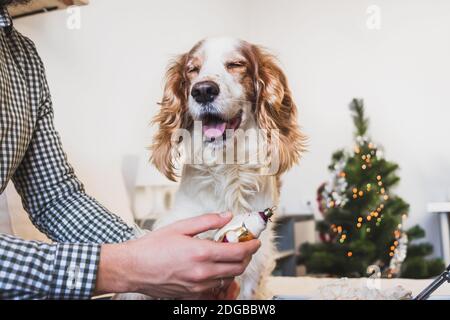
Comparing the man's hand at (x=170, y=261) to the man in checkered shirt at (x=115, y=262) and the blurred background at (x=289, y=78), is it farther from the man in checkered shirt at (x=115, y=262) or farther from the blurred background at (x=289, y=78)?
the blurred background at (x=289, y=78)

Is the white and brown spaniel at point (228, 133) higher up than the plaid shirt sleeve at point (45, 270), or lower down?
higher up

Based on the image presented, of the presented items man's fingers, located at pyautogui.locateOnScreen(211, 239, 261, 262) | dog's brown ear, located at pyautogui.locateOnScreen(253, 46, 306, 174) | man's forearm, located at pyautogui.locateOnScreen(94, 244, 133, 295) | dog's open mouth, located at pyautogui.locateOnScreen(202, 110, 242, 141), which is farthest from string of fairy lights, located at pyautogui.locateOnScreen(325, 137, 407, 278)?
man's forearm, located at pyautogui.locateOnScreen(94, 244, 133, 295)

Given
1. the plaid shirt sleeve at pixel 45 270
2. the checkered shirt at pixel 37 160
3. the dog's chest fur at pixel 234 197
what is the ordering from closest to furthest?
1. the plaid shirt sleeve at pixel 45 270
2. the checkered shirt at pixel 37 160
3. the dog's chest fur at pixel 234 197

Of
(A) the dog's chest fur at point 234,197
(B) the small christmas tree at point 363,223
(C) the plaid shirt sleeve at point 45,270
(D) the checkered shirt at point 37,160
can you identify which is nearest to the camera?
(C) the plaid shirt sleeve at point 45,270

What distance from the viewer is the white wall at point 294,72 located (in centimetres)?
100

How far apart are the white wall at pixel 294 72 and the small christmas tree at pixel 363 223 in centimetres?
4

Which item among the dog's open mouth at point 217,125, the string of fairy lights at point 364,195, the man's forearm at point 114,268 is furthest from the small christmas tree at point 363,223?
the man's forearm at point 114,268

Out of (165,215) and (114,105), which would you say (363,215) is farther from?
(114,105)

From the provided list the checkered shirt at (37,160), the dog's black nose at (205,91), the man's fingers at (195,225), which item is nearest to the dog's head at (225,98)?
the dog's black nose at (205,91)

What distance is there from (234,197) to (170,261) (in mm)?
349

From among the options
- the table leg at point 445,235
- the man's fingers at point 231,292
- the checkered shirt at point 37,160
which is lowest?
the man's fingers at point 231,292

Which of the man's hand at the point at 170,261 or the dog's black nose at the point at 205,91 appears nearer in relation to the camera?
the man's hand at the point at 170,261

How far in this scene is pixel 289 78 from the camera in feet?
3.20

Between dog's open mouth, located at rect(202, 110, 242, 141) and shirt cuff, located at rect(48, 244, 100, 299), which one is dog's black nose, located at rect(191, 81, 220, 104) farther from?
shirt cuff, located at rect(48, 244, 100, 299)
